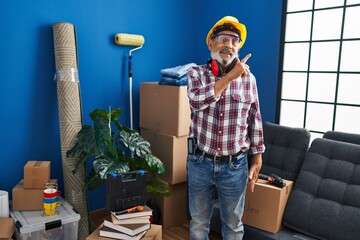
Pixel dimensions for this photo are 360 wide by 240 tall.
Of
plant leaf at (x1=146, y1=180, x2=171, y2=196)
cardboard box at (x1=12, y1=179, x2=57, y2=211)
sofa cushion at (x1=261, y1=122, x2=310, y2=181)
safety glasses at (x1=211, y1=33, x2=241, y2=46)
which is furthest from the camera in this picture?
plant leaf at (x1=146, y1=180, x2=171, y2=196)

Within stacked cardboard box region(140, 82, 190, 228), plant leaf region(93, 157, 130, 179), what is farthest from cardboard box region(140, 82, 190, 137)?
plant leaf region(93, 157, 130, 179)

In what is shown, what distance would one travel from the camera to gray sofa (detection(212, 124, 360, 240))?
1859 millimetres

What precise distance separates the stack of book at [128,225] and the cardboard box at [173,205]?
27.5 inches

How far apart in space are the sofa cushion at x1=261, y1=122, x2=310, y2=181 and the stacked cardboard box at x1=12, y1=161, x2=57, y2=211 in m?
1.55

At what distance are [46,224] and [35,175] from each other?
33 cm

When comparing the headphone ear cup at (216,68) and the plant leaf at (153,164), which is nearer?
the headphone ear cup at (216,68)

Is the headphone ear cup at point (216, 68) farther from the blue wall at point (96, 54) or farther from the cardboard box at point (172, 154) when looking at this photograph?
the blue wall at point (96, 54)

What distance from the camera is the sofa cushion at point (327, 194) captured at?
1852 mm

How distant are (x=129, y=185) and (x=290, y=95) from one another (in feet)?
5.23

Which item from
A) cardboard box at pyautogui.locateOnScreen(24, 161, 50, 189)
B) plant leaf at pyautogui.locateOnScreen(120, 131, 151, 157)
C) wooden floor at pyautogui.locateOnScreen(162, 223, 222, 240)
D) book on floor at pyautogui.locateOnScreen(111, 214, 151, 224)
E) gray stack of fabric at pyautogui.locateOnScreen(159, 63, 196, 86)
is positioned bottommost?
wooden floor at pyautogui.locateOnScreen(162, 223, 222, 240)

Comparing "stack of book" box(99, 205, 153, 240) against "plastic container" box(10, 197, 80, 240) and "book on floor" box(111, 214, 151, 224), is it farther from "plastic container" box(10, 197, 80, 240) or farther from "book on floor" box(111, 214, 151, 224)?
"plastic container" box(10, 197, 80, 240)

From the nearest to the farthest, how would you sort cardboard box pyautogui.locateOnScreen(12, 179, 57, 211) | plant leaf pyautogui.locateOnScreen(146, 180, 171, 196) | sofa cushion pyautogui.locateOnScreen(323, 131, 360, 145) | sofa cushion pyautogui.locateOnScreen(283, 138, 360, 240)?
1. sofa cushion pyautogui.locateOnScreen(283, 138, 360, 240)
2. cardboard box pyautogui.locateOnScreen(12, 179, 57, 211)
3. sofa cushion pyautogui.locateOnScreen(323, 131, 360, 145)
4. plant leaf pyautogui.locateOnScreen(146, 180, 171, 196)

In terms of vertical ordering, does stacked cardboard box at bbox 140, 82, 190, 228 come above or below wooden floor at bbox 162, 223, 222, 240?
above

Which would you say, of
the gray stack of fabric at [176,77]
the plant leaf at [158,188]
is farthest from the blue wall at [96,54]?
the plant leaf at [158,188]
